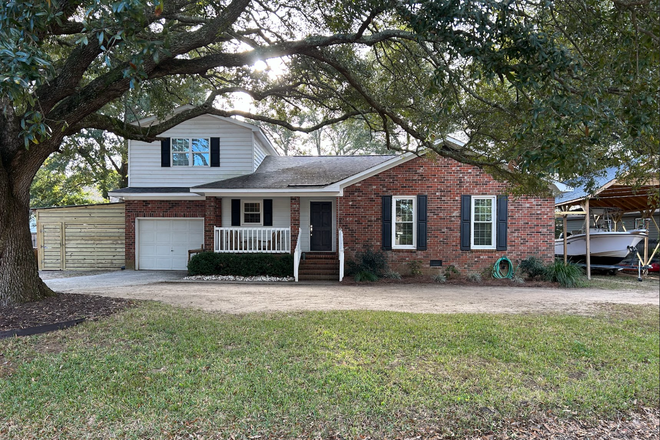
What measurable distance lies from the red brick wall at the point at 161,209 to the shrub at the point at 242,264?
2379 mm

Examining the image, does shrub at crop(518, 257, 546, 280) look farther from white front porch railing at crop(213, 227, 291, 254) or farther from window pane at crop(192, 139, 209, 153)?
window pane at crop(192, 139, 209, 153)

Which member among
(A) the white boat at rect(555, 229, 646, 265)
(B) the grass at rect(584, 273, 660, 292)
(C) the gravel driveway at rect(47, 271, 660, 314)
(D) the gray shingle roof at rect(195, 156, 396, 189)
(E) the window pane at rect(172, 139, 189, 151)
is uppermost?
(E) the window pane at rect(172, 139, 189, 151)

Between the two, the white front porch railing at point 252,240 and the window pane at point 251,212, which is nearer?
the white front porch railing at point 252,240

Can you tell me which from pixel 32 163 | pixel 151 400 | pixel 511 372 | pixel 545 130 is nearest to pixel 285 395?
pixel 151 400

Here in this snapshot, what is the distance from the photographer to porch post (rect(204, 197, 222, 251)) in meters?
12.9

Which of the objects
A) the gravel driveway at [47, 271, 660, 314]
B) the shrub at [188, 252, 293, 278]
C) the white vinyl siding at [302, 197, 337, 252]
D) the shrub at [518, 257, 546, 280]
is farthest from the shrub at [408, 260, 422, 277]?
the shrub at [188, 252, 293, 278]

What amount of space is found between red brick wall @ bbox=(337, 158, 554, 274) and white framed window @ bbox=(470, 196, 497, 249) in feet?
0.77

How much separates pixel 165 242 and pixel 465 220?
35.3ft

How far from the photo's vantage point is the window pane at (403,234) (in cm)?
1257

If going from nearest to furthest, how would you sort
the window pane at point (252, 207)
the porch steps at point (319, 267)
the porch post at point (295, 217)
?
the porch steps at point (319, 267) < the porch post at point (295, 217) < the window pane at point (252, 207)

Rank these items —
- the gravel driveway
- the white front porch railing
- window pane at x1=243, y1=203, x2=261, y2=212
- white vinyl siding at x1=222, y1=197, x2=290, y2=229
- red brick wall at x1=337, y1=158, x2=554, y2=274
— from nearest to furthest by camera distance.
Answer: the gravel driveway → red brick wall at x1=337, y1=158, x2=554, y2=274 → the white front porch railing → white vinyl siding at x1=222, y1=197, x2=290, y2=229 → window pane at x1=243, y1=203, x2=261, y2=212

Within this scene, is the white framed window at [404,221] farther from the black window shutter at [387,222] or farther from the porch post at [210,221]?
the porch post at [210,221]

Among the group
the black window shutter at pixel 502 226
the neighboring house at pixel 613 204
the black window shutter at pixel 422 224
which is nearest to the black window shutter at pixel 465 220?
the black window shutter at pixel 502 226

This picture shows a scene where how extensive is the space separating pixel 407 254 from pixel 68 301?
9.22 m
